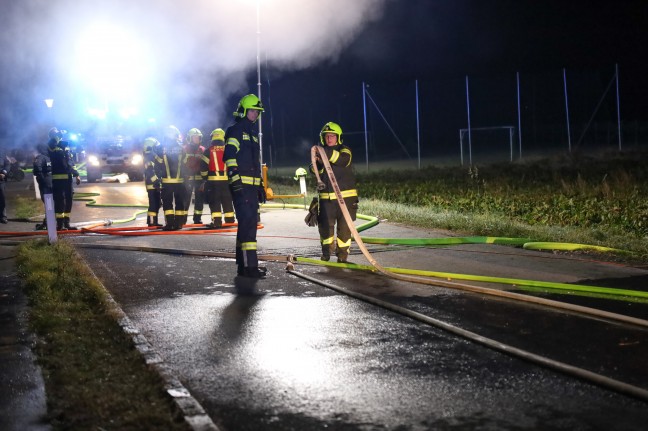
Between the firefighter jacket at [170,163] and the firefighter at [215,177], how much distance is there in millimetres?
459

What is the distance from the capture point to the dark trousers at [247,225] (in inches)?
361

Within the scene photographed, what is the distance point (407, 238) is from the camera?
1228 centimetres

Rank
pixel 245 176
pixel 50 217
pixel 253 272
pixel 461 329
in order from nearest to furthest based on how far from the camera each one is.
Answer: pixel 461 329 < pixel 253 272 < pixel 245 176 < pixel 50 217

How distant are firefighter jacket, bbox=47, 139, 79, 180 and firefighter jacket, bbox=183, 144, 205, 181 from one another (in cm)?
236

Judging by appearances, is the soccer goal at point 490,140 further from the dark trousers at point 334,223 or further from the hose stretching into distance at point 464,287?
the hose stretching into distance at point 464,287

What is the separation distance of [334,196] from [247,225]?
4.72 feet

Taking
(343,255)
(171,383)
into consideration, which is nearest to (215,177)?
(343,255)

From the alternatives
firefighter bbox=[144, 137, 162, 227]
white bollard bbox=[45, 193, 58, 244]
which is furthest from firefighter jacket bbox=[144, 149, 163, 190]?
white bollard bbox=[45, 193, 58, 244]

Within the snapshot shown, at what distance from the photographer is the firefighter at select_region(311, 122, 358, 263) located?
1010 cm

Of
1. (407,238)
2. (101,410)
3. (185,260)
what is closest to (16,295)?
(185,260)

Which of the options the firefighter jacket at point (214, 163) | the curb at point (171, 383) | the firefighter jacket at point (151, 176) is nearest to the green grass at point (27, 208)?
the firefighter jacket at point (151, 176)

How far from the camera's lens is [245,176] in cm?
930

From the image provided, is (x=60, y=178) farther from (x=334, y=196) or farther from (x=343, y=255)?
(x=343, y=255)

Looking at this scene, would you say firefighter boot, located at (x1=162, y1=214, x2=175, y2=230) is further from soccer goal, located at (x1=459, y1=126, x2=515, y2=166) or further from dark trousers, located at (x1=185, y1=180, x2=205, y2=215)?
soccer goal, located at (x1=459, y1=126, x2=515, y2=166)
